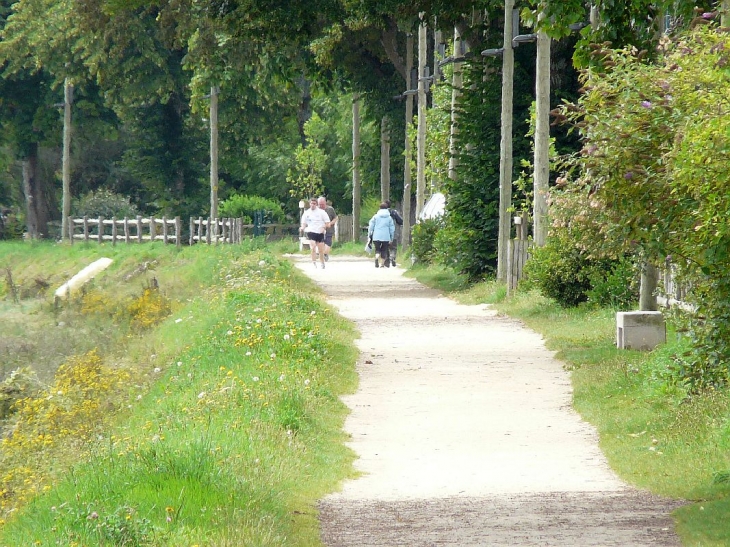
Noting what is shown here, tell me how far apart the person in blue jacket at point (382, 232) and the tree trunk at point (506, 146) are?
402 inches

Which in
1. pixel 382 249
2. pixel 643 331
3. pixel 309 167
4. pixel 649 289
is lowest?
pixel 643 331

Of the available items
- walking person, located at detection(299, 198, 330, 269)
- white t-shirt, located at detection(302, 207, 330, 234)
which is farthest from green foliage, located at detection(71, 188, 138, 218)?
white t-shirt, located at detection(302, 207, 330, 234)

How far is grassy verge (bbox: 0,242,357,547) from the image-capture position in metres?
7.91

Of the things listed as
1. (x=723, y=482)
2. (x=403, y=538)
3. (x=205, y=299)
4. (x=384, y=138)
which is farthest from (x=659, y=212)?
(x=384, y=138)

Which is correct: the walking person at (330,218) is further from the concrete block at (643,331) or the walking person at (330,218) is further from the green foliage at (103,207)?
the concrete block at (643,331)

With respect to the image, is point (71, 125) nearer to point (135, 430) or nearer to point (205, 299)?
point (205, 299)

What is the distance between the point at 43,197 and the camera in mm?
62656

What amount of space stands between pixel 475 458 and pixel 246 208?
48772 mm

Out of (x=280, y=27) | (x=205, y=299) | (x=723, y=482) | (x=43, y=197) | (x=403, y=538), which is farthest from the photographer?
(x=43, y=197)

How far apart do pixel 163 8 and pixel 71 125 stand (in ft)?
59.2

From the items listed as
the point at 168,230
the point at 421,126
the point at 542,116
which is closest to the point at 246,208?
the point at 168,230

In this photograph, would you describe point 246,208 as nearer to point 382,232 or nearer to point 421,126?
point 421,126

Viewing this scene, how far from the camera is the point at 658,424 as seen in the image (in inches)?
456

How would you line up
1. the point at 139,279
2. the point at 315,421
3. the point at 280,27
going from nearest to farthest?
the point at 315,421 < the point at 280,27 < the point at 139,279
